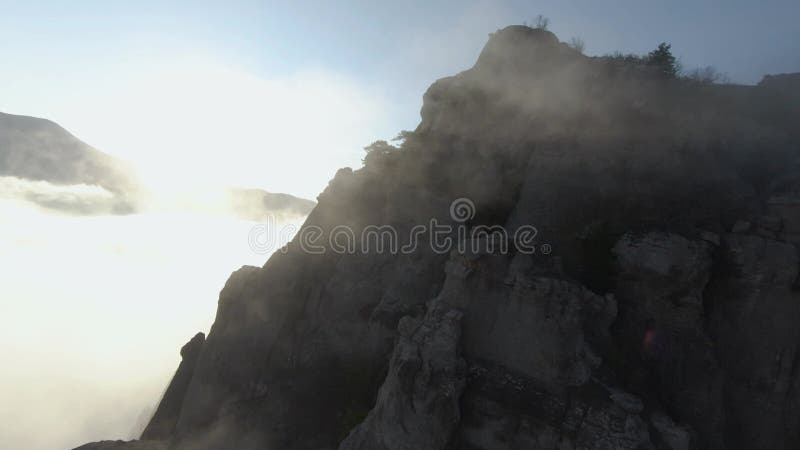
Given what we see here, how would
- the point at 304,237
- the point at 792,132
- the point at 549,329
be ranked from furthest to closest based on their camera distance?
1. the point at 304,237
2. the point at 792,132
3. the point at 549,329

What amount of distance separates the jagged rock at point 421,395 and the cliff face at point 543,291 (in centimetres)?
5

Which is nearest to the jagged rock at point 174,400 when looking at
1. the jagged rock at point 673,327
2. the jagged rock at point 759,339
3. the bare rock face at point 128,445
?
the bare rock face at point 128,445

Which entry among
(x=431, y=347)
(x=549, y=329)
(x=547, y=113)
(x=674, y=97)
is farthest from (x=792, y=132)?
(x=431, y=347)

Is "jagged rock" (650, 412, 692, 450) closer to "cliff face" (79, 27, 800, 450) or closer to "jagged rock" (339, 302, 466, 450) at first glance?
"cliff face" (79, 27, 800, 450)

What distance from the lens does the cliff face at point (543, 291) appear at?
11469mm

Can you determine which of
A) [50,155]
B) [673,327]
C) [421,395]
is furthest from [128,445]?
[50,155]

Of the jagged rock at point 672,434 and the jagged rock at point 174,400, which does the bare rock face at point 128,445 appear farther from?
the jagged rock at point 672,434

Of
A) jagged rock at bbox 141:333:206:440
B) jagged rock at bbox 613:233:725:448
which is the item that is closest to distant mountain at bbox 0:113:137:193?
jagged rock at bbox 141:333:206:440

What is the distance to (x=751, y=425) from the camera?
11.8 m

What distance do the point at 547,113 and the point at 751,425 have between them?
41.7 feet

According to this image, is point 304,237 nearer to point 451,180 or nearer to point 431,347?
point 451,180

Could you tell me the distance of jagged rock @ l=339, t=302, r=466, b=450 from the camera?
11328 millimetres

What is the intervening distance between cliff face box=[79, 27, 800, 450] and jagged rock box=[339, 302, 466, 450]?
0.17 ft

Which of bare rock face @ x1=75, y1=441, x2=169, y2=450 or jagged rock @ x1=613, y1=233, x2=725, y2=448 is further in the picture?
bare rock face @ x1=75, y1=441, x2=169, y2=450
